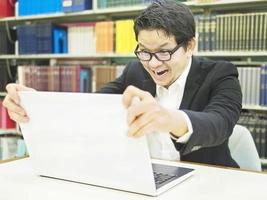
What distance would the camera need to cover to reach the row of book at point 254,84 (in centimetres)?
235

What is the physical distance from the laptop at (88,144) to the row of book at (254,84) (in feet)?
4.87

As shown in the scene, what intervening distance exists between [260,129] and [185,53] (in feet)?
4.02

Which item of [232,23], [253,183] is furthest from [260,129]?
[253,183]

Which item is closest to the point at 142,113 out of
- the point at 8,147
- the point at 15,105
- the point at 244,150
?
the point at 15,105

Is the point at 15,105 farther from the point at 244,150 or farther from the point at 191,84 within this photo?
the point at 244,150

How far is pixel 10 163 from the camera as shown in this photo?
1.25m

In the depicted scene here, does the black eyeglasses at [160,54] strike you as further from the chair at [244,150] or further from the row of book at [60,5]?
the row of book at [60,5]

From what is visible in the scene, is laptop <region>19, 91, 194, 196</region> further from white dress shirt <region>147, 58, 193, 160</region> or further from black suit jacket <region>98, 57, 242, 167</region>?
white dress shirt <region>147, 58, 193, 160</region>

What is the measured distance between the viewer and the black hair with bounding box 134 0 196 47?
51.2 inches

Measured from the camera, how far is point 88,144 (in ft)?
2.88

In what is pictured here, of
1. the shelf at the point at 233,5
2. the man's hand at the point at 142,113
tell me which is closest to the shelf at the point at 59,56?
the shelf at the point at 233,5

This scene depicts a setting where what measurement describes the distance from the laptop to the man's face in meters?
0.47

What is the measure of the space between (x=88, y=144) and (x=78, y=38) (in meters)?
2.31

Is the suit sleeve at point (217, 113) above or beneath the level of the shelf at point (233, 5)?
beneath
